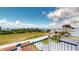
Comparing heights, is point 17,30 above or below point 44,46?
above

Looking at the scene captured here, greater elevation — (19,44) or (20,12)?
(20,12)

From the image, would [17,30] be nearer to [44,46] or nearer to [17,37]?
[17,37]

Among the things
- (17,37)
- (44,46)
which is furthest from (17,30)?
(44,46)

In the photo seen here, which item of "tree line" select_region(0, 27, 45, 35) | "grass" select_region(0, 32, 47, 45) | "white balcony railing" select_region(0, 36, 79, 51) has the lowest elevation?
"white balcony railing" select_region(0, 36, 79, 51)

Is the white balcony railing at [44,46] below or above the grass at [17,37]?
below

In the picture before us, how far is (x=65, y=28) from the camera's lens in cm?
213

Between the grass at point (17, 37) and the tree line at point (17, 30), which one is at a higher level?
the tree line at point (17, 30)

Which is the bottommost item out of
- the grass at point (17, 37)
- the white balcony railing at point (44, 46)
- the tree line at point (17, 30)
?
the white balcony railing at point (44, 46)

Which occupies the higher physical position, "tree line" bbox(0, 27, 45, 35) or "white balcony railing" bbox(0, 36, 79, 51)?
"tree line" bbox(0, 27, 45, 35)

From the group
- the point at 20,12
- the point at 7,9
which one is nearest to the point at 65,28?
the point at 20,12

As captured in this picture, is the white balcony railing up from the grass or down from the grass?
down

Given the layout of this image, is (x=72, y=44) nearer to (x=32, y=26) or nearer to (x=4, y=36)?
(x=32, y=26)
